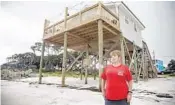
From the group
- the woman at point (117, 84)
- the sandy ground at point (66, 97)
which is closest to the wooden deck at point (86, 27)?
the sandy ground at point (66, 97)

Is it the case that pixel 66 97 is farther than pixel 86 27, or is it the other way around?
pixel 86 27

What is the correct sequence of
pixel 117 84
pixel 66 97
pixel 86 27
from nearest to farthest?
pixel 117 84, pixel 66 97, pixel 86 27

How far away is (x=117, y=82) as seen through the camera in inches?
52.6

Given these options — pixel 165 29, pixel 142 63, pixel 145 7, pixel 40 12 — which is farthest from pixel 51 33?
pixel 142 63

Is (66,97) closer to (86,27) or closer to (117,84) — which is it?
(117,84)

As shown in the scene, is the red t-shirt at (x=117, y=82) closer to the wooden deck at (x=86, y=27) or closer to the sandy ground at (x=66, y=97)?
the sandy ground at (x=66, y=97)

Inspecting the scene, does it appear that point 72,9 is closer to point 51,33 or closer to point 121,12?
point 51,33

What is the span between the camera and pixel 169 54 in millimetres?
2949

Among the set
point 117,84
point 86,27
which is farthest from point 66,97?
point 86,27

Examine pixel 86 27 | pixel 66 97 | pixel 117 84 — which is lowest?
pixel 66 97

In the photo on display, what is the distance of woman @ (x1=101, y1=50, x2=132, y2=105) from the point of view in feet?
4.36

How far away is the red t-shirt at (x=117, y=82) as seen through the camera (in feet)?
4.36

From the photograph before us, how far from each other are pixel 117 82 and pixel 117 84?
0.01 meters

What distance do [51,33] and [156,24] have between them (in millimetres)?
3039
